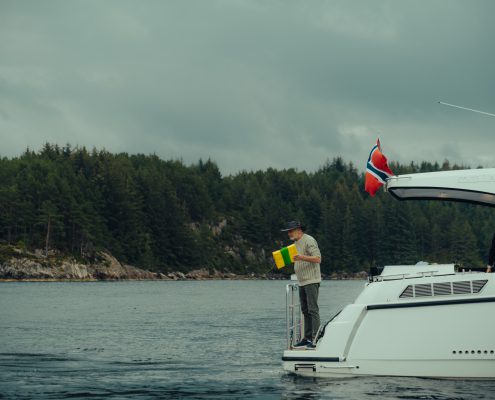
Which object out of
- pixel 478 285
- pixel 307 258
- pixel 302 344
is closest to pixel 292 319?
pixel 302 344

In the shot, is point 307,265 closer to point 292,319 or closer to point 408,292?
point 292,319

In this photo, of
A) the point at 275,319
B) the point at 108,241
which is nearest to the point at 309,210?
the point at 108,241

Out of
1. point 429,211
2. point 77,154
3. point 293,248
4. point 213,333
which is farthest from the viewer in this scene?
point 429,211

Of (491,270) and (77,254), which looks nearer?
(491,270)

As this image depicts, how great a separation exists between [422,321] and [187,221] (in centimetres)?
15925

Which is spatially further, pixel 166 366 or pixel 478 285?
pixel 166 366

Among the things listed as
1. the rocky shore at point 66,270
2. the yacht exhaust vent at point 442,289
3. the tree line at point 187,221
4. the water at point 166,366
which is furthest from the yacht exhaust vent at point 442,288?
the tree line at point 187,221

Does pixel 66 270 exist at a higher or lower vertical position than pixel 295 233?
higher

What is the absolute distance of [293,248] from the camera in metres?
14.6

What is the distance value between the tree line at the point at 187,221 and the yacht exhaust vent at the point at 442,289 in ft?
391

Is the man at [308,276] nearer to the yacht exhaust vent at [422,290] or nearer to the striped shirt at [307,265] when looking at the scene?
the striped shirt at [307,265]

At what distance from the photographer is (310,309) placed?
15180mm

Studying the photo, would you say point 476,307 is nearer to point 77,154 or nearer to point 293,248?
point 293,248

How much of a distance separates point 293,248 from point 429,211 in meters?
186
